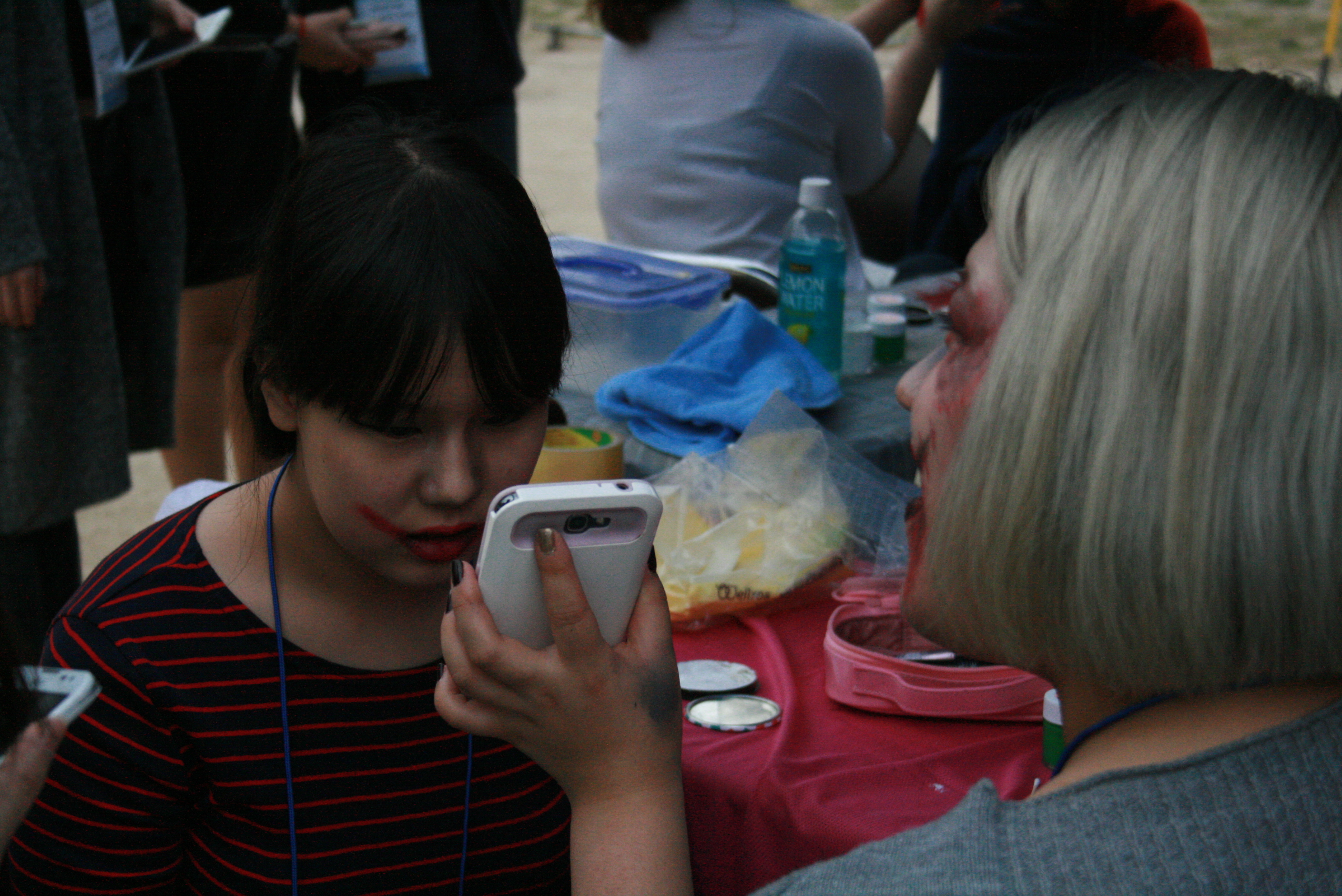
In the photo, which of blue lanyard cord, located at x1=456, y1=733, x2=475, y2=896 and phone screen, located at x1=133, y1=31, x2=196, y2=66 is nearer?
blue lanyard cord, located at x1=456, y1=733, x2=475, y2=896

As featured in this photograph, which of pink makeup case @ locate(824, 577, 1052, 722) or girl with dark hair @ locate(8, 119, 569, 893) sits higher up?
girl with dark hair @ locate(8, 119, 569, 893)

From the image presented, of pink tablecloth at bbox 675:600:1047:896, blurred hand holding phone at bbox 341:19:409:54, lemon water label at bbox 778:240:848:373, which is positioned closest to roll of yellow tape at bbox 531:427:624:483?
pink tablecloth at bbox 675:600:1047:896

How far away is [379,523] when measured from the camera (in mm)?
1258

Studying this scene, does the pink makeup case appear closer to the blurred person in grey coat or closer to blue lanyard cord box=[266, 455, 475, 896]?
blue lanyard cord box=[266, 455, 475, 896]

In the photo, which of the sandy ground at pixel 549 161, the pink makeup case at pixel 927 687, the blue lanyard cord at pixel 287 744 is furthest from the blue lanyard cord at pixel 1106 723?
the sandy ground at pixel 549 161

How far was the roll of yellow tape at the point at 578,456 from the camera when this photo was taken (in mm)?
1908

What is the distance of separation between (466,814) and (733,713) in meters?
0.39

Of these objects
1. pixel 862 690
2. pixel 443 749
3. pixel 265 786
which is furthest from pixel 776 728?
pixel 265 786

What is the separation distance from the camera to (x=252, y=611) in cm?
132

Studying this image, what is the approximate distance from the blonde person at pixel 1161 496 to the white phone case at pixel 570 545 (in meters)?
0.27

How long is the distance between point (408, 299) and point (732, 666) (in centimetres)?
74

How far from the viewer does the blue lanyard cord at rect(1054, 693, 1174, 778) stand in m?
0.96

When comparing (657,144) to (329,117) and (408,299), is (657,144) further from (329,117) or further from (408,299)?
(408,299)

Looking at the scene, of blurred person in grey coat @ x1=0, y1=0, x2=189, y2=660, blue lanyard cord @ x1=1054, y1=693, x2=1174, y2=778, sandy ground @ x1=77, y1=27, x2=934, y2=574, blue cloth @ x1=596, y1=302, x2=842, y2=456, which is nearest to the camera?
blue lanyard cord @ x1=1054, y1=693, x2=1174, y2=778
